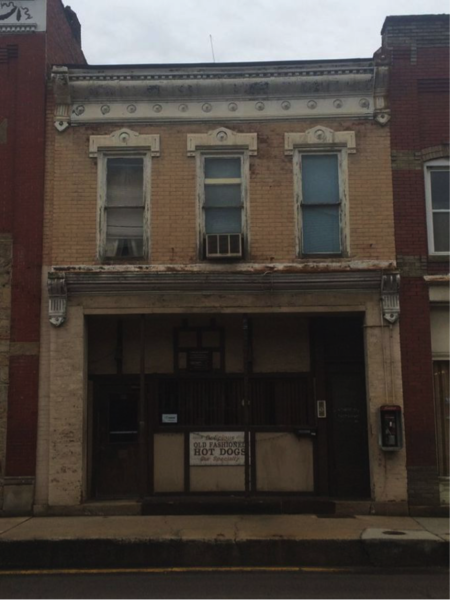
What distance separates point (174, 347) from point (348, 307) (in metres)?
3.26

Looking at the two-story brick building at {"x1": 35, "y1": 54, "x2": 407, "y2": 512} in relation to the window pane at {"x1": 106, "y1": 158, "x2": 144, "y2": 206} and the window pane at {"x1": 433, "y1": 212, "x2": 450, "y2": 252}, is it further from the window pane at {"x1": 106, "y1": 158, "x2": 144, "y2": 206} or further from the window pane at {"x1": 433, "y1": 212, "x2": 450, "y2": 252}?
the window pane at {"x1": 433, "y1": 212, "x2": 450, "y2": 252}

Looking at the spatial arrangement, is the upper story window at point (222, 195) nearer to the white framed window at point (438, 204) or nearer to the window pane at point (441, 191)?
the white framed window at point (438, 204)

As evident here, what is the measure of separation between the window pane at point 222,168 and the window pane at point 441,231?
362cm

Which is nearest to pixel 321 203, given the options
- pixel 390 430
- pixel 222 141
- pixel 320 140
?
pixel 320 140

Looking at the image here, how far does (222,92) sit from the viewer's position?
41.8 feet

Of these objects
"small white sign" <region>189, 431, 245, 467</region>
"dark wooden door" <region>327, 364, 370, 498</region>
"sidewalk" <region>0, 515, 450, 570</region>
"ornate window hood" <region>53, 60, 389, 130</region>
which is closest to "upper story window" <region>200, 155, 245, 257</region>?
"ornate window hood" <region>53, 60, 389, 130</region>

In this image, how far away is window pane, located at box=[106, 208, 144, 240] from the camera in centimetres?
1258

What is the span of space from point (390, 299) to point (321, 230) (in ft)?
5.67

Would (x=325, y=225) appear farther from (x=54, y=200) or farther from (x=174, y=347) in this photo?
(x=54, y=200)

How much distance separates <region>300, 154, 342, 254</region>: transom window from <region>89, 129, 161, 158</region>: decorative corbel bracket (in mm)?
2662

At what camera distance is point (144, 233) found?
12477mm

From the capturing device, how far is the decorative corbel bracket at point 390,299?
1197 cm

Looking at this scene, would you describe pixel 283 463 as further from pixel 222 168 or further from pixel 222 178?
pixel 222 168

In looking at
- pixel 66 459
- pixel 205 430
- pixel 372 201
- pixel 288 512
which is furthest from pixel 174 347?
pixel 372 201
